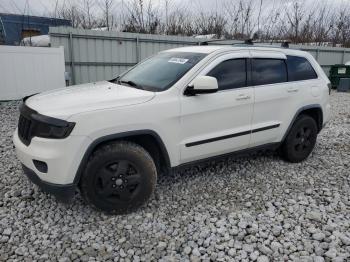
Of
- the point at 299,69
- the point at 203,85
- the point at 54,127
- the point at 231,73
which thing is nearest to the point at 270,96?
the point at 231,73

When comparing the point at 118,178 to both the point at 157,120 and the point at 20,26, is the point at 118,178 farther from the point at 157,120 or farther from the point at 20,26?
the point at 20,26

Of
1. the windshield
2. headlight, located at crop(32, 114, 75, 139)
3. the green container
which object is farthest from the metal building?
the green container

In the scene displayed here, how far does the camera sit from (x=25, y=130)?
2979mm

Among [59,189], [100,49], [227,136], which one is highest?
[100,49]

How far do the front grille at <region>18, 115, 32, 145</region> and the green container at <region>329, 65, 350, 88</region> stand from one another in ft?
49.0

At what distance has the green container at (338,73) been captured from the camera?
14.4m

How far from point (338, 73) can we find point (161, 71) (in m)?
13.6

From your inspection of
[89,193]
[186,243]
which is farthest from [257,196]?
[89,193]

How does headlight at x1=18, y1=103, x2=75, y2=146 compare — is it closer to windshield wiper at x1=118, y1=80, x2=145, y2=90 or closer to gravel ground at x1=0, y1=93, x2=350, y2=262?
gravel ground at x1=0, y1=93, x2=350, y2=262

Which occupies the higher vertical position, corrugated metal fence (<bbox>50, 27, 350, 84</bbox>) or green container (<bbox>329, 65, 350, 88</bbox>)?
corrugated metal fence (<bbox>50, 27, 350, 84</bbox>)

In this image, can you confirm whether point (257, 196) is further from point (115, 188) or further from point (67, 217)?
point (67, 217)

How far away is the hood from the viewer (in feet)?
9.05

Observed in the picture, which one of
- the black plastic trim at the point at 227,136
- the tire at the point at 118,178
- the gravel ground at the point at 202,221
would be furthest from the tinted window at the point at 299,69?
the tire at the point at 118,178

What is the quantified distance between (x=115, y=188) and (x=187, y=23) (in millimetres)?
14555
